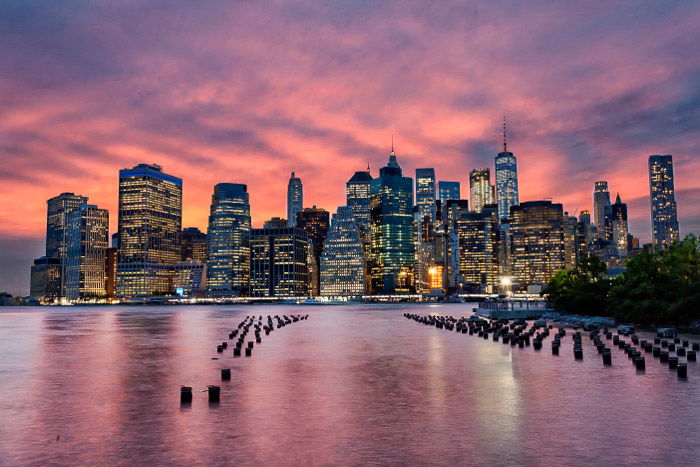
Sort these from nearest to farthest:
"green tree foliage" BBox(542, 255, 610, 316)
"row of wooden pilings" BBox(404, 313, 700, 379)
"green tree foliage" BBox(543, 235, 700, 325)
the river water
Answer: the river water
"row of wooden pilings" BBox(404, 313, 700, 379)
"green tree foliage" BBox(543, 235, 700, 325)
"green tree foliage" BBox(542, 255, 610, 316)

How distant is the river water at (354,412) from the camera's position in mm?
20031

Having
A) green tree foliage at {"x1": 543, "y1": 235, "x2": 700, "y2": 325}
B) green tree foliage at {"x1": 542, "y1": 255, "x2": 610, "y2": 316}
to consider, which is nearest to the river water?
green tree foliage at {"x1": 543, "y1": 235, "x2": 700, "y2": 325}

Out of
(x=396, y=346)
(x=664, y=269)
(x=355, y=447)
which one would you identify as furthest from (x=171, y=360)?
(x=664, y=269)

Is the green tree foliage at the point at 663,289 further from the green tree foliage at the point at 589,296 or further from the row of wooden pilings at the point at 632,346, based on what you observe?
the row of wooden pilings at the point at 632,346

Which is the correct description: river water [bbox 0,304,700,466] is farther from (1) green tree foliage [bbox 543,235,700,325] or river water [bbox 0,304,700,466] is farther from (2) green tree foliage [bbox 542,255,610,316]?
(2) green tree foliage [bbox 542,255,610,316]

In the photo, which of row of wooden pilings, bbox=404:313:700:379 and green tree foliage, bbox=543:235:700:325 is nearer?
row of wooden pilings, bbox=404:313:700:379

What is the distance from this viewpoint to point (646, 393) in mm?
31750

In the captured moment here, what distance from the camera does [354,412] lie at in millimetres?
27266

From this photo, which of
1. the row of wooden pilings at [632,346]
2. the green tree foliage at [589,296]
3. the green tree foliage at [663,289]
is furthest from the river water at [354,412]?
the green tree foliage at [589,296]

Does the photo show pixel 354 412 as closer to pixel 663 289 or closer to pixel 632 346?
pixel 632 346

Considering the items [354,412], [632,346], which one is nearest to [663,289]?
[632,346]

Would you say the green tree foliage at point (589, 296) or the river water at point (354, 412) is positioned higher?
the green tree foliage at point (589, 296)

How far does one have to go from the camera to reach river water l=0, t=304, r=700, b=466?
20031 millimetres

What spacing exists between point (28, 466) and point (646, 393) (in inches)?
1132
